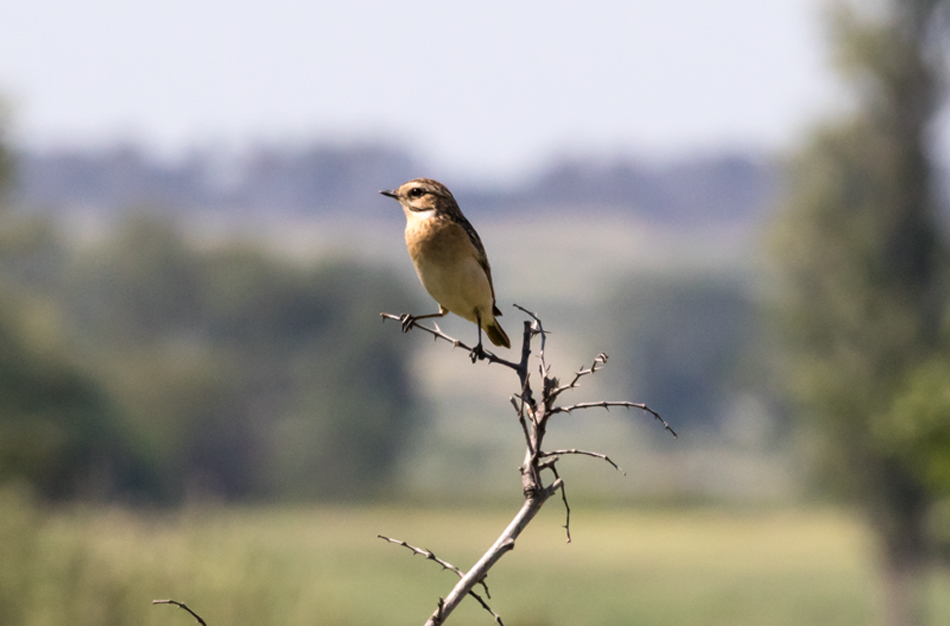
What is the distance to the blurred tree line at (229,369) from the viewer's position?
71500mm

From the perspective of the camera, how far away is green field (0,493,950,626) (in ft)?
40.2

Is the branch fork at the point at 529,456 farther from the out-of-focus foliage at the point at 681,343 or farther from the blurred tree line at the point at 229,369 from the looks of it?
the out-of-focus foliage at the point at 681,343

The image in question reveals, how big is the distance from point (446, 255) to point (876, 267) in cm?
3177

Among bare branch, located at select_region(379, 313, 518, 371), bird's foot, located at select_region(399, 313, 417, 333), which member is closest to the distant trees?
bird's foot, located at select_region(399, 313, 417, 333)

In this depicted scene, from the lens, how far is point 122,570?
12562mm

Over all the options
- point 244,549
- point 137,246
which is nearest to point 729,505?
point 137,246

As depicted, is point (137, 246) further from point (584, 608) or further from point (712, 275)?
point (712, 275)

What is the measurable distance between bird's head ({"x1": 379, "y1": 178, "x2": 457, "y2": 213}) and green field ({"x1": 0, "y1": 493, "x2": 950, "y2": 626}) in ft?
23.0

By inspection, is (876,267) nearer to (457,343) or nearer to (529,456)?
(457,343)

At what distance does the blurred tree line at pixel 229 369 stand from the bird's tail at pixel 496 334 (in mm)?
54115

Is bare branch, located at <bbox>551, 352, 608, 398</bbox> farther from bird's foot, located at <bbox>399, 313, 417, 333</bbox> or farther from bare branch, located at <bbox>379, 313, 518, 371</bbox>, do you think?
bird's foot, located at <bbox>399, 313, 417, 333</bbox>

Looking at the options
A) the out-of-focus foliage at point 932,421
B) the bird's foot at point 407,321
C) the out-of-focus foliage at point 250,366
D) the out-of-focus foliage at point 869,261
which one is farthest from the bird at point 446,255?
the out-of-focus foliage at point 250,366

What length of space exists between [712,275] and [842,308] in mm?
154812

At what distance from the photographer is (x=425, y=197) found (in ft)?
10.8
